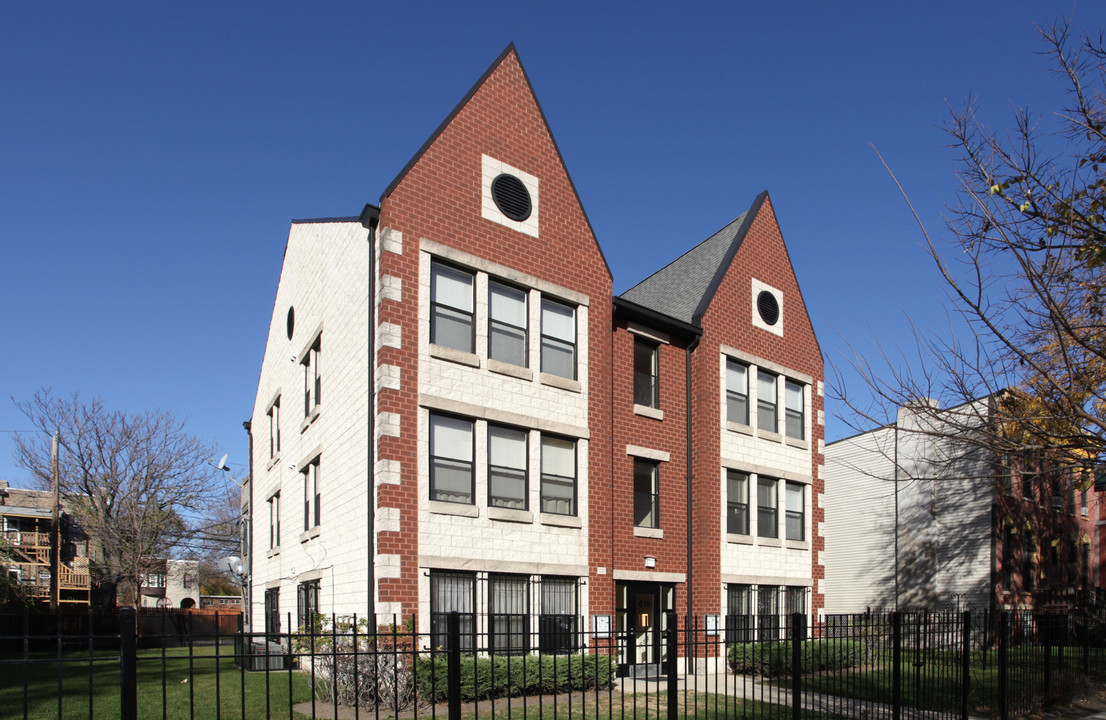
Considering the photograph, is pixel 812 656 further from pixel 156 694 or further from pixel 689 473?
pixel 156 694

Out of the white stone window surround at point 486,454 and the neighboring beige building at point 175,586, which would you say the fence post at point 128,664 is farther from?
the neighboring beige building at point 175,586

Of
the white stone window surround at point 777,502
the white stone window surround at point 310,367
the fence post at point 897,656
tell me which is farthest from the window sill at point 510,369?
the fence post at point 897,656

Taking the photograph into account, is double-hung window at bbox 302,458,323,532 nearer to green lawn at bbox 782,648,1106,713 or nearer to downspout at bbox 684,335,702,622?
downspout at bbox 684,335,702,622

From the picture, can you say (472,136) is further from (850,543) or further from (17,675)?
(850,543)

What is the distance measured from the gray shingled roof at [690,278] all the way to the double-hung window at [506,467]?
6.43 meters

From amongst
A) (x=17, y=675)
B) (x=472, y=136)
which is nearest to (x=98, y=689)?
(x=17, y=675)

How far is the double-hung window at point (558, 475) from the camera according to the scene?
17.7m

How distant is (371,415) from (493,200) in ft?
17.0

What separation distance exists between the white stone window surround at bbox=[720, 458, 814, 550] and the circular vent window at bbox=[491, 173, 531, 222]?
26.7ft

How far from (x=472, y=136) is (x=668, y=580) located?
10714 mm

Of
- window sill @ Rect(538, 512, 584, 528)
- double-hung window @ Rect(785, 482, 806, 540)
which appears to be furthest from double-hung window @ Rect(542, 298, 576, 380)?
double-hung window @ Rect(785, 482, 806, 540)

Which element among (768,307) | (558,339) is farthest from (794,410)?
(558,339)

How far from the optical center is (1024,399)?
11.9 metres

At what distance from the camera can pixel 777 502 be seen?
23109mm
